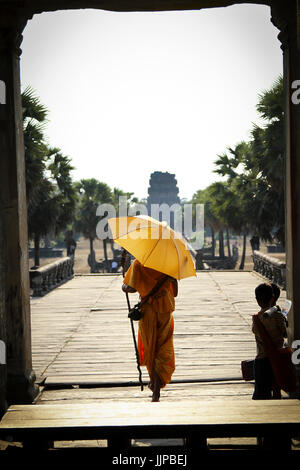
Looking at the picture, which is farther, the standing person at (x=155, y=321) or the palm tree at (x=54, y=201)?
the palm tree at (x=54, y=201)

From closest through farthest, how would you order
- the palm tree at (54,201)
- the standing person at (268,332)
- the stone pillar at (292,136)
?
the standing person at (268,332), the stone pillar at (292,136), the palm tree at (54,201)

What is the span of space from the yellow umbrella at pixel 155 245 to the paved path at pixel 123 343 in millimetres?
1364

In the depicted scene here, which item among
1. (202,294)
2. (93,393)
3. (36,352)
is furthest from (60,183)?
(93,393)

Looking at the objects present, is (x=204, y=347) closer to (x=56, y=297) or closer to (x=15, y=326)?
(x=15, y=326)

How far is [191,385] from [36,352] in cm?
258

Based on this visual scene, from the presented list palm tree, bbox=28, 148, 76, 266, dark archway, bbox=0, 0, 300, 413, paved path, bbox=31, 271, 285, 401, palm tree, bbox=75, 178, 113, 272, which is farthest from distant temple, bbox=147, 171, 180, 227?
dark archway, bbox=0, 0, 300, 413

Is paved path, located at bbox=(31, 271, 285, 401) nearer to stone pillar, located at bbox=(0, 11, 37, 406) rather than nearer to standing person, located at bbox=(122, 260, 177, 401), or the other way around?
standing person, located at bbox=(122, 260, 177, 401)

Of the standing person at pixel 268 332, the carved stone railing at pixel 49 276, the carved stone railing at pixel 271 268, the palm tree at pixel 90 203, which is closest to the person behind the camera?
the standing person at pixel 268 332

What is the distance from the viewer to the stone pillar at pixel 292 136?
421 centimetres

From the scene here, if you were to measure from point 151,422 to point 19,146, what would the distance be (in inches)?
103

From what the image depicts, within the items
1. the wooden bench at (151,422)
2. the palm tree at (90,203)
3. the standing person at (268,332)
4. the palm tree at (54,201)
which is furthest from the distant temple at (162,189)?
the wooden bench at (151,422)

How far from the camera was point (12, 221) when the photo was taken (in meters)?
4.34

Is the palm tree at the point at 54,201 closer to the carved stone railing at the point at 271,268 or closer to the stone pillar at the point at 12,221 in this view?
the carved stone railing at the point at 271,268

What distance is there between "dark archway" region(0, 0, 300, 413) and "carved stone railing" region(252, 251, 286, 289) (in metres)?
8.91
